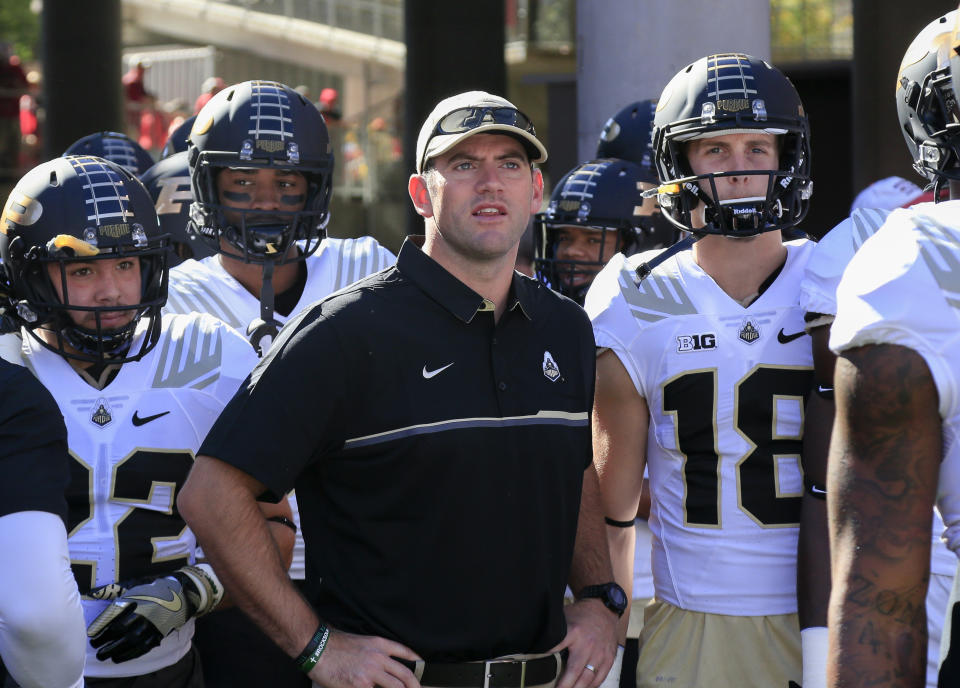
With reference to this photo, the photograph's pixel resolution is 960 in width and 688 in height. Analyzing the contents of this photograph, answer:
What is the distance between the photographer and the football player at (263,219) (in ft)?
13.8

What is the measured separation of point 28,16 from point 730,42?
75.8 feet

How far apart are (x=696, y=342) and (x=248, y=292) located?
1.66 m

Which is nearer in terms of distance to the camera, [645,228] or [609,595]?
[609,595]

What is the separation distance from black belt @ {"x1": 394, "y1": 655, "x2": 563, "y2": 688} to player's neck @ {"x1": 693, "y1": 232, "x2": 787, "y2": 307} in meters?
1.14

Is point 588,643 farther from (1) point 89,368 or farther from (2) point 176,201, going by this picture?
(2) point 176,201

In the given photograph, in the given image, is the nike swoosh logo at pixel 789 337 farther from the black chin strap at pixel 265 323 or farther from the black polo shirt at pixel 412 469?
the black chin strap at pixel 265 323

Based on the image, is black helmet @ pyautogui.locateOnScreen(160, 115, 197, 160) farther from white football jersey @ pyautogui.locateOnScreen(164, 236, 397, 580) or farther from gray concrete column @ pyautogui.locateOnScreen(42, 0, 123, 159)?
gray concrete column @ pyautogui.locateOnScreen(42, 0, 123, 159)

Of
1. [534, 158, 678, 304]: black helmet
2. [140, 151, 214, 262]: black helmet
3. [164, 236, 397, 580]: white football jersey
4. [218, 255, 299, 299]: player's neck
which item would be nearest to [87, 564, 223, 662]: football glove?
[164, 236, 397, 580]: white football jersey

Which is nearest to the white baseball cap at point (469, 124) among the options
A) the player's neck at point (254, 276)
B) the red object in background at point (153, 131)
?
the player's neck at point (254, 276)

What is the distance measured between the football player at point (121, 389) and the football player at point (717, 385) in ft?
3.32

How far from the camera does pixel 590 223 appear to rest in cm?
470

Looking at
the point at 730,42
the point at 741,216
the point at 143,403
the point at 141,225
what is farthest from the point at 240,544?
the point at 730,42

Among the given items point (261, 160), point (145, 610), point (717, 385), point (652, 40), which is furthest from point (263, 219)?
point (652, 40)

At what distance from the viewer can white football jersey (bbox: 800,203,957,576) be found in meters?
3.12
